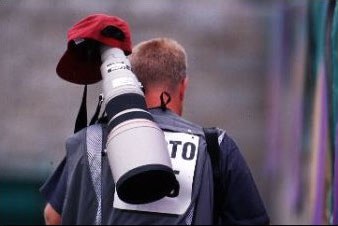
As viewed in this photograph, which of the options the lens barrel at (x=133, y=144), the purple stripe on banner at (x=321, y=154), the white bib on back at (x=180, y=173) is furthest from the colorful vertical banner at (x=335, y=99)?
the lens barrel at (x=133, y=144)

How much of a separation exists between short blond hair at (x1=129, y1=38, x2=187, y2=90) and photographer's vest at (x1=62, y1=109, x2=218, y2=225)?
16cm

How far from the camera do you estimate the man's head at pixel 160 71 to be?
6.72 ft

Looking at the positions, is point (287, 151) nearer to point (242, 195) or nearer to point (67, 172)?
point (242, 195)

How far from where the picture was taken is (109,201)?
1855 millimetres

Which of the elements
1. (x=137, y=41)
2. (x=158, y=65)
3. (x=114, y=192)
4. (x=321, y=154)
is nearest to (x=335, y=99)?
(x=321, y=154)

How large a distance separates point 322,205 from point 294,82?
635 mm

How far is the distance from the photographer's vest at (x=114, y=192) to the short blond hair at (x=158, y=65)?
0.51ft

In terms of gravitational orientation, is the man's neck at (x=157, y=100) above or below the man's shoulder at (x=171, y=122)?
above

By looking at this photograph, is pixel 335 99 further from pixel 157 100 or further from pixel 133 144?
pixel 133 144

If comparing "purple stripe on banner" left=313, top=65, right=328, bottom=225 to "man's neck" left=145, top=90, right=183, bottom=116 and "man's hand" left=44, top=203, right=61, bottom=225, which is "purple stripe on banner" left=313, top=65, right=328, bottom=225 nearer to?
"man's neck" left=145, top=90, right=183, bottom=116

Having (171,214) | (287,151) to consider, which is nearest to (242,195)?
(171,214)

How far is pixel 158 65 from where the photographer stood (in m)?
2.06

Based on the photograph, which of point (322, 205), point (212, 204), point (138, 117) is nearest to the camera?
point (138, 117)

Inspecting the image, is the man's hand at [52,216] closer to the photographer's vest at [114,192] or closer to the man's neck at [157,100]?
the photographer's vest at [114,192]
